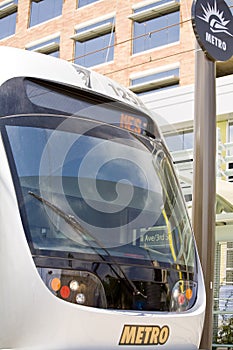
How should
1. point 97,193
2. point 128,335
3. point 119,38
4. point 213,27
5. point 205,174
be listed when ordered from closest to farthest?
point 128,335
point 97,193
point 205,174
point 213,27
point 119,38

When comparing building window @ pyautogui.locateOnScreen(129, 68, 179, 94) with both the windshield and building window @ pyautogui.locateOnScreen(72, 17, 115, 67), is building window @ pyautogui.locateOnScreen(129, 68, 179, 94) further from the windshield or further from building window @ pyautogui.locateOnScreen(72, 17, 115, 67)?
the windshield

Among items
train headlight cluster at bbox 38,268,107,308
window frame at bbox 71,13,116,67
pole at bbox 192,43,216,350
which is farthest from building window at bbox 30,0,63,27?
train headlight cluster at bbox 38,268,107,308

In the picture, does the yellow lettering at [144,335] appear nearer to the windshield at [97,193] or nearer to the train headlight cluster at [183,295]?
the train headlight cluster at [183,295]

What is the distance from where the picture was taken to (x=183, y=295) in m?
5.30

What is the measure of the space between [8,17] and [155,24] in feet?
35.6

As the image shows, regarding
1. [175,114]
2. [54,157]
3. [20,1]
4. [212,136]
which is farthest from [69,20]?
[54,157]

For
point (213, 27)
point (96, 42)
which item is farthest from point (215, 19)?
point (96, 42)

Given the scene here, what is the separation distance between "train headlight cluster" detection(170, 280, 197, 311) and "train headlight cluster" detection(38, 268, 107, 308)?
73cm

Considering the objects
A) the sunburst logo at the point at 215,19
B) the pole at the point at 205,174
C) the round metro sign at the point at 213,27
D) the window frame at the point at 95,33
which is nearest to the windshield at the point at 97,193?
the pole at the point at 205,174

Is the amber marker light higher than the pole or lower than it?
lower

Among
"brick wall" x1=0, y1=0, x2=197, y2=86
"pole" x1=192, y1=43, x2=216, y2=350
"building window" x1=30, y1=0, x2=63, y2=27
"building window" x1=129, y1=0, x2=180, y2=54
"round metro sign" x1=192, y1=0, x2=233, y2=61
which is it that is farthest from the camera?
"building window" x1=30, y1=0, x2=63, y2=27

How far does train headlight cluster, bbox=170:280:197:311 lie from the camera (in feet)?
17.1

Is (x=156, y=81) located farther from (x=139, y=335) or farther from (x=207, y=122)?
(x=139, y=335)

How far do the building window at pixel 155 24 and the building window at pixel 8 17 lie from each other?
28.0 ft
